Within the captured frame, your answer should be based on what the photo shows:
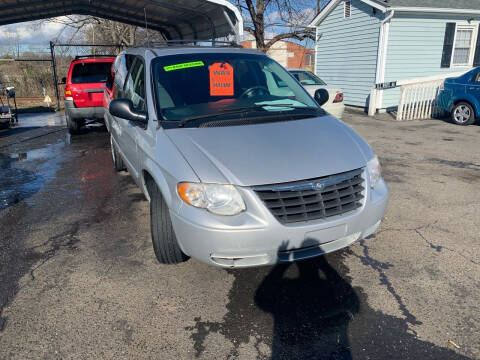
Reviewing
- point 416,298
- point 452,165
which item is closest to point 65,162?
point 416,298

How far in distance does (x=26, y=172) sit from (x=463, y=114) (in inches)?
428

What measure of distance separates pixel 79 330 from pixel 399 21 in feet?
45.9

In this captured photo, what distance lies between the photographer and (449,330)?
102 inches

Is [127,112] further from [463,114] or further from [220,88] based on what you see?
[463,114]

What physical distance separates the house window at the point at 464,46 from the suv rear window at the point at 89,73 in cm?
1253

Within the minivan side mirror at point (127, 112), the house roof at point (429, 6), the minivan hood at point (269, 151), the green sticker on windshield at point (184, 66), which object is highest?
the house roof at point (429, 6)

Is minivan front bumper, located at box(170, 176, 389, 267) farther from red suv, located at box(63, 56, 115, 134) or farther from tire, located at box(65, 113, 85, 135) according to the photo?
tire, located at box(65, 113, 85, 135)

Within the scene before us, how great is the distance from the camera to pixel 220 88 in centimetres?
388

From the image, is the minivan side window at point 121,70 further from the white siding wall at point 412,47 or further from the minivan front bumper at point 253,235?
the white siding wall at point 412,47

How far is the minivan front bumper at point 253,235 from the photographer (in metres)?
2.54

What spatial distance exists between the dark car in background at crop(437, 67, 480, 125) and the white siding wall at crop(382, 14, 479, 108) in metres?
2.74

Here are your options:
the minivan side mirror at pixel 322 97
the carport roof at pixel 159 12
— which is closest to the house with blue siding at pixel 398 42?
the carport roof at pixel 159 12

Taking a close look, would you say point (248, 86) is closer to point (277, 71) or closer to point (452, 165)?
point (277, 71)

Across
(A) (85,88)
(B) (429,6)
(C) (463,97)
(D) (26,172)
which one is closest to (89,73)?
(A) (85,88)
